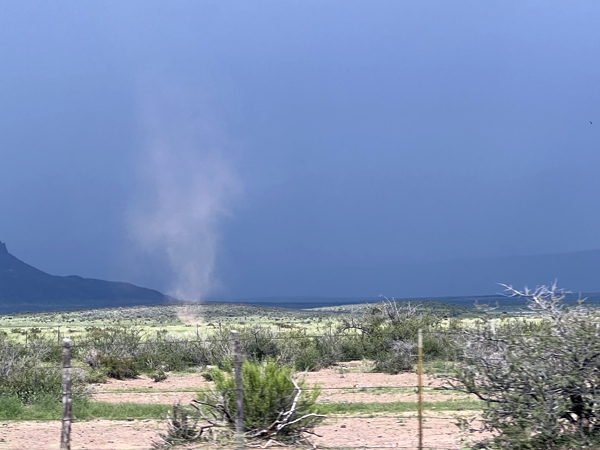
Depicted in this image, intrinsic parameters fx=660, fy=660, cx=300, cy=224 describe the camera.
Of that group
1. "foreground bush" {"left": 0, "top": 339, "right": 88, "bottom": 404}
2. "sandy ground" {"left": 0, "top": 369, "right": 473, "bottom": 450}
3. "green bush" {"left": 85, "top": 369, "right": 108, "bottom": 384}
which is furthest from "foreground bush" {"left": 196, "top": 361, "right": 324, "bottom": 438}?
"green bush" {"left": 85, "top": 369, "right": 108, "bottom": 384}

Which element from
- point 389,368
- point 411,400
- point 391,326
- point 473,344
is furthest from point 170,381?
point 473,344

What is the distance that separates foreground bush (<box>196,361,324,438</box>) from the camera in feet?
33.1

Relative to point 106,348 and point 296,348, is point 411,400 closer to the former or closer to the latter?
point 296,348

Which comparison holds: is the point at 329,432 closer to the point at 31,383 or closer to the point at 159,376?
the point at 31,383

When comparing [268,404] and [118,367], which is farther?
[118,367]

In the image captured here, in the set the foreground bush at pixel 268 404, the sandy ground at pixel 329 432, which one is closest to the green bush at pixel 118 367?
the sandy ground at pixel 329 432

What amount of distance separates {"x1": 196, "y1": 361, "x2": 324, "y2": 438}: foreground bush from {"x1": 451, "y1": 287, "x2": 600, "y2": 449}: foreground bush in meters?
2.55

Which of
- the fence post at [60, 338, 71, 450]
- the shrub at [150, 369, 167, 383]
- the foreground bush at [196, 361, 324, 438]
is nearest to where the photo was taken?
the fence post at [60, 338, 71, 450]

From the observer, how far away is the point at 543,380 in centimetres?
866

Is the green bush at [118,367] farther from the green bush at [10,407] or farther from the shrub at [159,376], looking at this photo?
the green bush at [10,407]

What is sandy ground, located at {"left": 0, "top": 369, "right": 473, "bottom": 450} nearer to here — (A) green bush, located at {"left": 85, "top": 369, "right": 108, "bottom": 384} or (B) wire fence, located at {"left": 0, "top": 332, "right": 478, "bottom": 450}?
(B) wire fence, located at {"left": 0, "top": 332, "right": 478, "bottom": 450}

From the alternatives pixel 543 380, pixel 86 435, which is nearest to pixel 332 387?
pixel 86 435

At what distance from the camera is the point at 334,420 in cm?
1304

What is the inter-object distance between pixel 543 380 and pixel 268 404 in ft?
13.2
